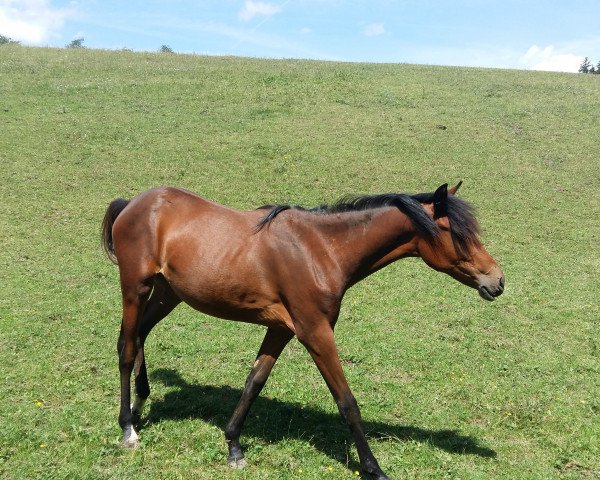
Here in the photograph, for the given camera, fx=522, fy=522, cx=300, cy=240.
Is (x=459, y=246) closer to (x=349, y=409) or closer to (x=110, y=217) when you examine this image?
(x=349, y=409)

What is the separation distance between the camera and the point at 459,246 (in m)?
4.69

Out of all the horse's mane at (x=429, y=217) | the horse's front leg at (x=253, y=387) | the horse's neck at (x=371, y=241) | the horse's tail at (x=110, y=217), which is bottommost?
the horse's front leg at (x=253, y=387)

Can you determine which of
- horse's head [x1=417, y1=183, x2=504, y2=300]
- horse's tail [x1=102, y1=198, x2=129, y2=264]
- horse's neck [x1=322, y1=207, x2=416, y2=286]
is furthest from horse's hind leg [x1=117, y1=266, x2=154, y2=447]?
horse's head [x1=417, y1=183, x2=504, y2=300]

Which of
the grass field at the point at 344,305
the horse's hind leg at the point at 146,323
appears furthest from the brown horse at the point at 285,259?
the grass field at the point at 344,305

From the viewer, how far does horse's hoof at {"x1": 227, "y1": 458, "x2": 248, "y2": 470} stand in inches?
193

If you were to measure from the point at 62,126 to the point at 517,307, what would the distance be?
17.5m

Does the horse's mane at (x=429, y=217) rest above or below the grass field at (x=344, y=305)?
above

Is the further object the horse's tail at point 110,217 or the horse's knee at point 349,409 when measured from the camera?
the horse's tail at point 110,217

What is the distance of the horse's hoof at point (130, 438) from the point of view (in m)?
5.11

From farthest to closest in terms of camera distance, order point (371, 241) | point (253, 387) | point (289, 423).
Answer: point (289, 423) → point (253, 387) → point (371, 241)

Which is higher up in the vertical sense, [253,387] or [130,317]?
[130,317]

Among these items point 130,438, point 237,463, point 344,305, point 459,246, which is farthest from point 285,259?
point 344,305

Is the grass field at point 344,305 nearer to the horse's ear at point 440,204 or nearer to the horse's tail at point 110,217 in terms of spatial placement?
the horse's tail at point 110,217

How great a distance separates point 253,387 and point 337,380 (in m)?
0.93
